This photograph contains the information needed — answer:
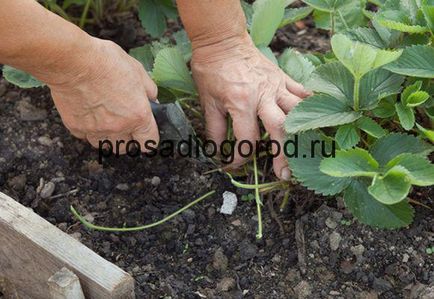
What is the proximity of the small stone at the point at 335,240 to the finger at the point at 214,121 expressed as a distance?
0.34m

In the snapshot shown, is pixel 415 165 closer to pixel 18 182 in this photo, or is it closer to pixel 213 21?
pixel 213 21

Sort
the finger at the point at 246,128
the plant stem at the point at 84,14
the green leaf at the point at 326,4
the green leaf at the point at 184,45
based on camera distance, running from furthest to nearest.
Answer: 1. the plant stem at the point at 84,14
2. the green leaf at the point at 184,45
3. the green leaf at the point at 326,4
4. the finger at the point at 246,128

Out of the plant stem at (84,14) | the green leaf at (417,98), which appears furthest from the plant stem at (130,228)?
the plant stem at (84,14)

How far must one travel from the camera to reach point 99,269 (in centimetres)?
143

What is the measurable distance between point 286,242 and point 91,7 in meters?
1.00

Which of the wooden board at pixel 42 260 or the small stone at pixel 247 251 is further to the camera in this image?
the small stone at pixel 247 251

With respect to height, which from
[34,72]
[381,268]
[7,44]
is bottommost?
[381,268]

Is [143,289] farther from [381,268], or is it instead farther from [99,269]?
[381,268]

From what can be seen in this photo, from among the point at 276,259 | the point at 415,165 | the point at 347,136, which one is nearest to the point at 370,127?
the point at 347,136

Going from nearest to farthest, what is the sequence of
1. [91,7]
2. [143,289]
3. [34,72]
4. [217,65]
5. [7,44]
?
[7,44]
[34,72]
[143,289]
[217,65]
[91,7]

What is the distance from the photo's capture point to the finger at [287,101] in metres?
1.69

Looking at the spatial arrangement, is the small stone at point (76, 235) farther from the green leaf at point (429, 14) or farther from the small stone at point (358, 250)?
the green leaf at point (429, 14)

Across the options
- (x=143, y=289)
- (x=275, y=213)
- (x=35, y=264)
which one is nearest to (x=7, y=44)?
(x=35, y=264)

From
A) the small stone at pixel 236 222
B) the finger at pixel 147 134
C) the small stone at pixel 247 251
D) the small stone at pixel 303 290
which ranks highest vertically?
the finger at pixel 147 134
